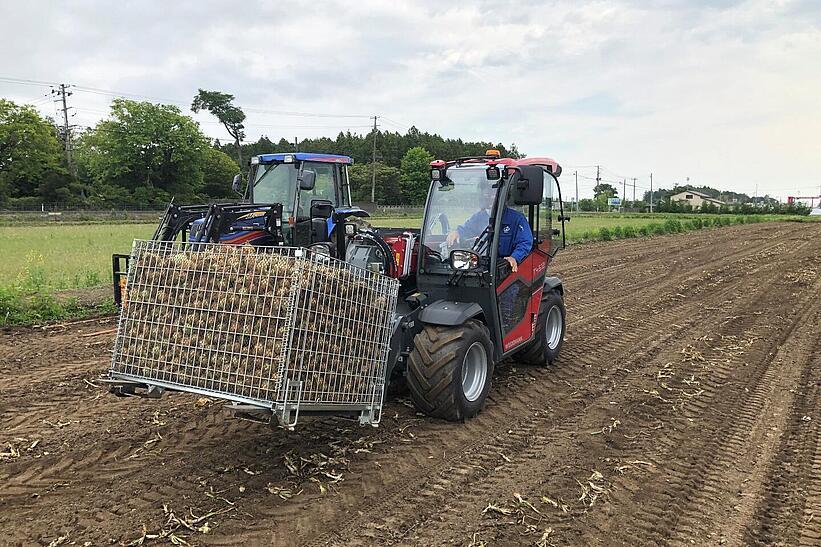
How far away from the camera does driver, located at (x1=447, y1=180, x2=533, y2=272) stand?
6.35 meters

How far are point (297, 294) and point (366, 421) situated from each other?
1.42 meters

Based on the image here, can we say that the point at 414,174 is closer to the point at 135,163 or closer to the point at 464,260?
the point at 135,163

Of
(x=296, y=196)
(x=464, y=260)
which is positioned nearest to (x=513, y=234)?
(x=464, y=260)

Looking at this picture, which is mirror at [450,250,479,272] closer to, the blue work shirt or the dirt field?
the blue work shirt

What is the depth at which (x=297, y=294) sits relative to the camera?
4.07 metres

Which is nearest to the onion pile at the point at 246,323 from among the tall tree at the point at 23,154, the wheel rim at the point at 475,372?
the wheel rim at the point at 475,372

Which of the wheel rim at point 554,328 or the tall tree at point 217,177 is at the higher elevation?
the tall tree at point 217,177

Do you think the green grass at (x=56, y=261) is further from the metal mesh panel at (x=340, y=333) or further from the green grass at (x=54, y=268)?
the metal mesh panel at (x=340, y=333)

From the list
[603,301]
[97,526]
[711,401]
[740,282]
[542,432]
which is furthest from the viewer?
[740,282]

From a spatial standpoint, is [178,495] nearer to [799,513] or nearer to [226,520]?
[226,520]

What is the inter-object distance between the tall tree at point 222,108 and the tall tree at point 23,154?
22658 millimetres

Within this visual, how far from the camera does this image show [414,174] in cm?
7375

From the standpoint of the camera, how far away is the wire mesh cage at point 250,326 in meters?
4.11

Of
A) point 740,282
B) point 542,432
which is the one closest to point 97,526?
point 542,432
